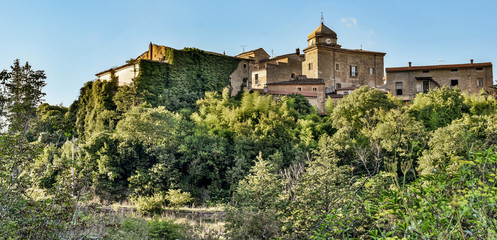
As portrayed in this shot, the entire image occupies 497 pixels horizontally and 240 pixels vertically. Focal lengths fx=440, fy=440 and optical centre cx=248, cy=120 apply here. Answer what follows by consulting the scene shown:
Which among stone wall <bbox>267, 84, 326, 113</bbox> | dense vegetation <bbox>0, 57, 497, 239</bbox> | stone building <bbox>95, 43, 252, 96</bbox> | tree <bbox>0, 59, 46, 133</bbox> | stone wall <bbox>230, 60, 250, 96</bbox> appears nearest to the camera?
tree <bbox>0, 59, 46, 133</bbox>

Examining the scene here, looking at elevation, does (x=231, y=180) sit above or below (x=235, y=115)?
below

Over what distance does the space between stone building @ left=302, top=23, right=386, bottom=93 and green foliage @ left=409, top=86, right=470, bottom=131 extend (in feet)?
36.2

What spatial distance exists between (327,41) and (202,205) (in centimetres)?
2628

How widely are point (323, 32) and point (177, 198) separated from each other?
92.4ft

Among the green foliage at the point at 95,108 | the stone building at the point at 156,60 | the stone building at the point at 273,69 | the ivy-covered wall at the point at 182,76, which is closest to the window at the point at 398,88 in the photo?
the stone building at the point at 273,69

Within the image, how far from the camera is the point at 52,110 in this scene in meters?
39.2

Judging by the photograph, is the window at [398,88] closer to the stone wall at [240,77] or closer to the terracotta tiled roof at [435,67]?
the terracotta tiled roof at [435,67]

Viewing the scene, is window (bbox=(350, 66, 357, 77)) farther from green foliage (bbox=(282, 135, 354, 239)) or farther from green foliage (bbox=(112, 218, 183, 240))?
green foliage (bbox=(112, 218, 183, 240))

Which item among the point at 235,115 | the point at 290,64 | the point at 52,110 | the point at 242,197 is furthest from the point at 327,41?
the point at 242,197

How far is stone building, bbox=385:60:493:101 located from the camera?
133ft

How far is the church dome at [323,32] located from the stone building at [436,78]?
25.8 ft

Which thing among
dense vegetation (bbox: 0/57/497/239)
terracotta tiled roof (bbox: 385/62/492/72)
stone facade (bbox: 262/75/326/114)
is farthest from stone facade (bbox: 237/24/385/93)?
dense vegetation (bbox: 0/57/497/239)

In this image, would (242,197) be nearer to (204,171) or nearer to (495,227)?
(495,227)

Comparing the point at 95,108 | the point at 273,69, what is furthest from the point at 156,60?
the point at 273,69
